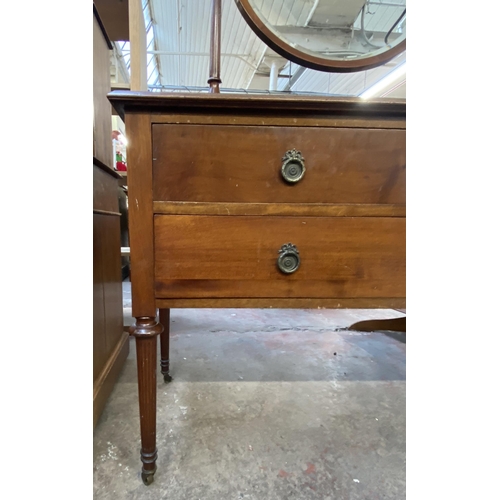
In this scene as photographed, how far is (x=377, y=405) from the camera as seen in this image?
0.98 meters

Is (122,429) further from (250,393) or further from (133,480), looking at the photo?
(250,393)

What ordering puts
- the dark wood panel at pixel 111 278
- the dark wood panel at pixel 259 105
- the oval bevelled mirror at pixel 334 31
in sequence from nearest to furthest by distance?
the dark wood panel at pixel 259 105, the oval bevelled mirror at pixel 334 31, the dark wood panel at pixel 111 278

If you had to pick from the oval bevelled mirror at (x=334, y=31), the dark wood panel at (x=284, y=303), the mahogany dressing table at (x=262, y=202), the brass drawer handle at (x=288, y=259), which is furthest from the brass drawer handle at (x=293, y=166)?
the oval bevelled mirror at (x=334, y=31)

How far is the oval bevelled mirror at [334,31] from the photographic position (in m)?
0.78

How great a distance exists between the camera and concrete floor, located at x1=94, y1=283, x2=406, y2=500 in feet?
2.21

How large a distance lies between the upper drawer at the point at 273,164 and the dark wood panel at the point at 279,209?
0.4 inches

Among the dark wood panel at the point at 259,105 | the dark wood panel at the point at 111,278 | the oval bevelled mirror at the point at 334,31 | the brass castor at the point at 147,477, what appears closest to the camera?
the dark wood panel at the point at 259,105

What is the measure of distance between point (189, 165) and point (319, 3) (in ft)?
2.04

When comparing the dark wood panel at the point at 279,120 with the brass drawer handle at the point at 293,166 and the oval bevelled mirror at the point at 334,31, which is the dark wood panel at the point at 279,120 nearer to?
the brass drawer handle at the point at 293,166

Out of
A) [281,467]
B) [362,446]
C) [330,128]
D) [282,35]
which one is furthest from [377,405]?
[282,35]

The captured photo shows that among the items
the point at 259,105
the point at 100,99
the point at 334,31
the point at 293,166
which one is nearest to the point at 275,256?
the point at 293,166

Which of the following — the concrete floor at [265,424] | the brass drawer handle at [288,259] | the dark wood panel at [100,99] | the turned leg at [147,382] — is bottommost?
the concrete floor at [265,424]

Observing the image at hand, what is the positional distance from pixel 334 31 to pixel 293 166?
0.50 m

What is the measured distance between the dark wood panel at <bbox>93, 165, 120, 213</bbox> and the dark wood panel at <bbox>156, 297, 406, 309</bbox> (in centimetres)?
46
